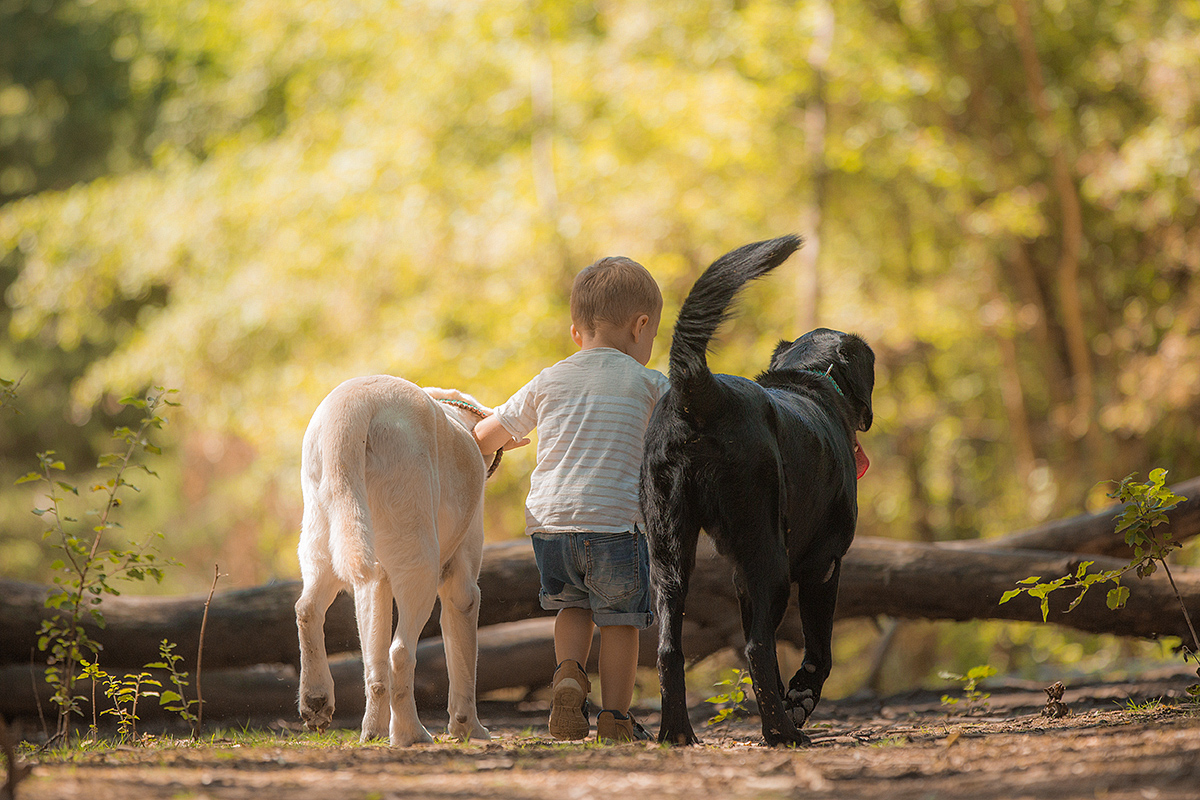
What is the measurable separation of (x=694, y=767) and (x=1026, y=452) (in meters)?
11.7

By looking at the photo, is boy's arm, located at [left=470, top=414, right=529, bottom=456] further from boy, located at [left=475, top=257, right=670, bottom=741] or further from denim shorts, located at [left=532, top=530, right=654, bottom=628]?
denim shorts, located at [left=532, top=530, right=654, bottom=628]

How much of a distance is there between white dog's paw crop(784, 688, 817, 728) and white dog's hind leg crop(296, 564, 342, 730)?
1643mm

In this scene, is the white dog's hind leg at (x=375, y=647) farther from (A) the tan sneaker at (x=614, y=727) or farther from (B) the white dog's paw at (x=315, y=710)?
(A) the tan sneaker at (x=614, y=727)

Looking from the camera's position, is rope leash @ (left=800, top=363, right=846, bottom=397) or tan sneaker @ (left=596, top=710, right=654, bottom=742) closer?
tan sneaker @ (left=596, top=710, right=654, bottom=742)

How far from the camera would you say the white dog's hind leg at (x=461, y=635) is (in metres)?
3.81

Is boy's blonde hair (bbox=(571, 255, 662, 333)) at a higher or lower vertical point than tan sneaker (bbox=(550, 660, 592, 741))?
higher

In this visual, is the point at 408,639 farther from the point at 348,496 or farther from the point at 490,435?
the point at 490,435

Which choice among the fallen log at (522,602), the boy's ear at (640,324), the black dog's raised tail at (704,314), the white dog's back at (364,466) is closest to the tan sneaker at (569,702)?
the white dog's back at (364,466)

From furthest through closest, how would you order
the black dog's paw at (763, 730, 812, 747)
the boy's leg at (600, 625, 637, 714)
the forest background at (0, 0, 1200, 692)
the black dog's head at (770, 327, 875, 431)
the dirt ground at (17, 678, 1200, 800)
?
1. the forest background at (0, 0, 1200, 692)
2. the black dog's head at (770, 327, 875, 431)
3. the boy's leg at (600, 625, 637, 714)
4. the black dog's paw at (763, 730, 812, 747)
5. the dirt ground at (17, 678, 1200, 800)

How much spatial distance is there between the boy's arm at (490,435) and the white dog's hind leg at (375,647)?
70cm

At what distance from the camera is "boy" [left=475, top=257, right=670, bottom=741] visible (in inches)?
141

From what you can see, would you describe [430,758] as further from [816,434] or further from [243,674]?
[243,674]

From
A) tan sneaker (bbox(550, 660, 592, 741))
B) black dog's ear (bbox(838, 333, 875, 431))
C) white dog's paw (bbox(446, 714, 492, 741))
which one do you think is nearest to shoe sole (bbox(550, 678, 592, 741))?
tan sneaker (bbox(550, 660, 592, 741))

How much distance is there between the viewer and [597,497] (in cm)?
358
